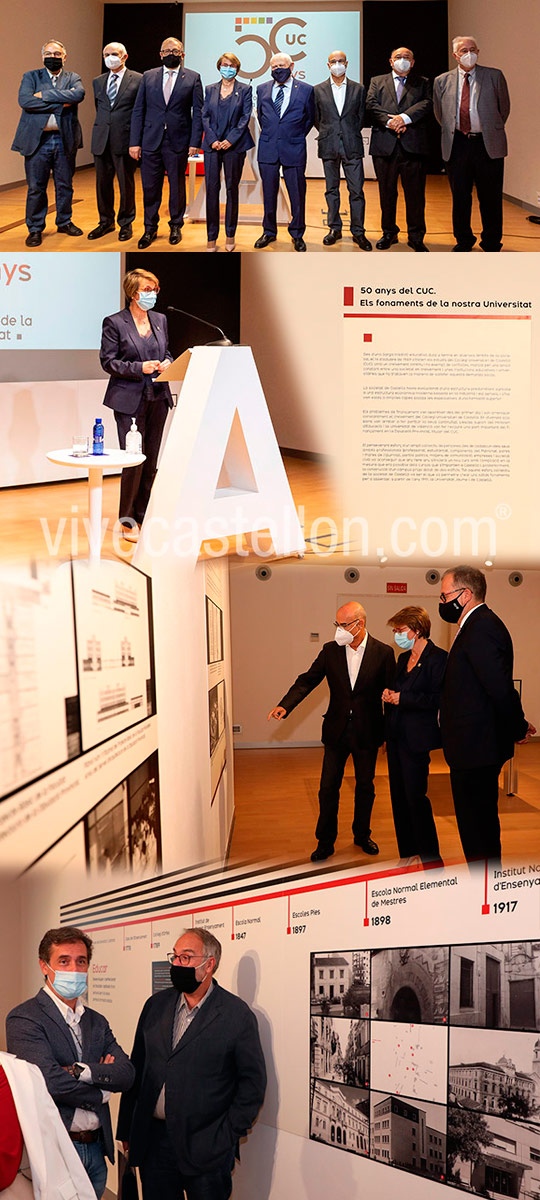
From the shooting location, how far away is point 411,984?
150 inches

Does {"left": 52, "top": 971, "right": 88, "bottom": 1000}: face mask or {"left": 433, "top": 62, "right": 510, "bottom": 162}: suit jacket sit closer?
{"left": 52, "top": 971, "right": 88, "bottom": 1000}: face mask

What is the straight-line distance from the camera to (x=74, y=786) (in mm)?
3861

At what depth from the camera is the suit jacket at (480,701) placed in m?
4.04

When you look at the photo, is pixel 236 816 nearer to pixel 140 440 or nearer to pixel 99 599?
pixel 99 599

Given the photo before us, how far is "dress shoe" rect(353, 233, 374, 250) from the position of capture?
4.70 meters

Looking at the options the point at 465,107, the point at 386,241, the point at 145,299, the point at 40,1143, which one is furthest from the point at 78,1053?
the point at 465,107

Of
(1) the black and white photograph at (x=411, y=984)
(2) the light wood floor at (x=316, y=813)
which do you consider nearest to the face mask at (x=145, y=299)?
(2) the light wood floor at (x=316, y=813)

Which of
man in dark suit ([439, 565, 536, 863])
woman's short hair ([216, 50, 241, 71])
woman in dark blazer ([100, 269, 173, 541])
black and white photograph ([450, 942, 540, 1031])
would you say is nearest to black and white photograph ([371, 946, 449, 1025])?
black and white photograph ([450, 942, 540, 1031])

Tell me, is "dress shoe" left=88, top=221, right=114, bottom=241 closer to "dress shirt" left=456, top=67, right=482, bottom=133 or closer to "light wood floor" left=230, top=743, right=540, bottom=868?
"dress shirt" left=456, top=67, right=482, bottom=133

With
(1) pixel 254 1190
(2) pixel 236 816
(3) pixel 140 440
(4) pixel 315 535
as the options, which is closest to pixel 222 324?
(3) pixel 140 440

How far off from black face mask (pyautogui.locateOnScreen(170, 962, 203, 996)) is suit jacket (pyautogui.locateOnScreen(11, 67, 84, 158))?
366 centimetres

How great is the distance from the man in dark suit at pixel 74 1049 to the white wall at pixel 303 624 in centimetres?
120

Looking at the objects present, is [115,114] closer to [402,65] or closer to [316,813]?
[402,65]

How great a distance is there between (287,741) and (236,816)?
38 cm
